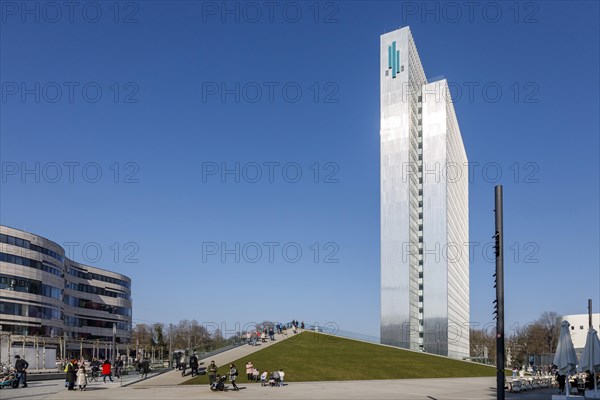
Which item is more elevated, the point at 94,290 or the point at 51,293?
the point at 51,293

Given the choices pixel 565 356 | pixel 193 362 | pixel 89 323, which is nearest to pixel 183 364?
pixel 193 362

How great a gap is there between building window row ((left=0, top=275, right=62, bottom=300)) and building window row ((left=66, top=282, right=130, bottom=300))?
816 inches

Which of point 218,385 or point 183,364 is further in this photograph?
point 183,364

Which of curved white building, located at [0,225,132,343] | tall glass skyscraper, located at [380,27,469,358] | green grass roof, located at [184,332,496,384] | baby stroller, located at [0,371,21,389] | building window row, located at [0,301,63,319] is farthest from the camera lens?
tall glass skyscraper, located at [380,27,469,358]

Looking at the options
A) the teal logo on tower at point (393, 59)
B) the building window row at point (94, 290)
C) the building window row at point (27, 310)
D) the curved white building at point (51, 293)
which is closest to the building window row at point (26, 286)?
the curved white building at point (51, 293)

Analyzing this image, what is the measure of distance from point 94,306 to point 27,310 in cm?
4161

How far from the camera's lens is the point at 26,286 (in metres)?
92.8

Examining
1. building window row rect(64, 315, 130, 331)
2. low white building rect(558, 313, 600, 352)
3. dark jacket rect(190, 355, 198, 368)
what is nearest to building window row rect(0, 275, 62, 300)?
building window row rect(64, 315, 130, 331)

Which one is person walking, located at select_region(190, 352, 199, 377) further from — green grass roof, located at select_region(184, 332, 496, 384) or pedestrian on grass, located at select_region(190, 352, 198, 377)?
green grass roof, located at select_region(184, 332, 496, 384)

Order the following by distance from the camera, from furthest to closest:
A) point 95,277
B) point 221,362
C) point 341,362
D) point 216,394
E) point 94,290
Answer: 1. point 95,277
2. point 94,290
3. point 341,362
4. point 221,362
5. point 216,394

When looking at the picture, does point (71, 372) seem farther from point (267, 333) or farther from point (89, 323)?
point (89, 323)

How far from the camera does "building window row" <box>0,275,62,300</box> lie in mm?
88938

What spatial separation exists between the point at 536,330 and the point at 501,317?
138m

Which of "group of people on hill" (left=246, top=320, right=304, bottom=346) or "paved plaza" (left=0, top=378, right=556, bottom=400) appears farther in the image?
"group of people on hill" (left=246, top=320, right=304, bottom=346)
